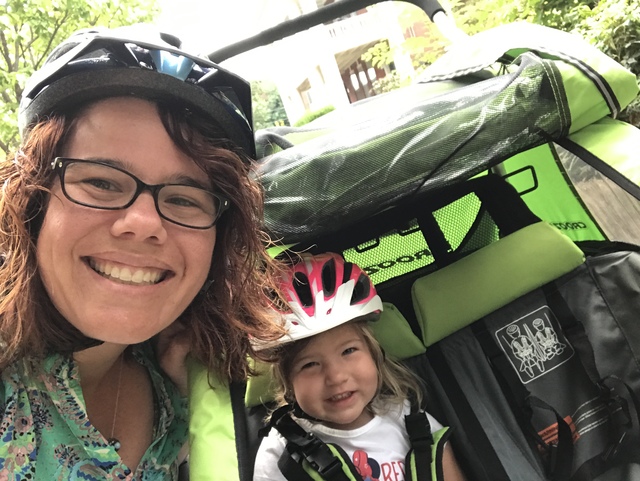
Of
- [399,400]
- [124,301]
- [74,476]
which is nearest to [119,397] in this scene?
[74,476]

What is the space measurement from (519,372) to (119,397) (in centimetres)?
106

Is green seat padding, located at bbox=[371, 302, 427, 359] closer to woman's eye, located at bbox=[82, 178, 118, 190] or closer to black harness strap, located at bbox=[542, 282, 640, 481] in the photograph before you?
black harness strap, located at bbox=[542, 282, 640, 481]

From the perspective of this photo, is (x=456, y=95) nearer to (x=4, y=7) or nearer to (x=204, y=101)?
(x=204, y=101)

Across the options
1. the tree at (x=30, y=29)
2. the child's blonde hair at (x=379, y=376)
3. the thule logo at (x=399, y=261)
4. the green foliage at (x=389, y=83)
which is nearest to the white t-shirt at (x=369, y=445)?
the child's blonde hair at (x=379, y=376)

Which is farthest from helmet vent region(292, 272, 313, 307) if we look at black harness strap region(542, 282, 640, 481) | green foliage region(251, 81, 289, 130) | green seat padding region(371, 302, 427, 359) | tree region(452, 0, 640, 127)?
green foliage region(251, 81, 289, 130)

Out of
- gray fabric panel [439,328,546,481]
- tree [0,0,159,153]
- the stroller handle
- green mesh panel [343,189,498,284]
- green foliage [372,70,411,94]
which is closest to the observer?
gray fabric panel [439,328,546,481]

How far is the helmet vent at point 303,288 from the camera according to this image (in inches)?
54.3

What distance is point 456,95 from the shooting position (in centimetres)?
126

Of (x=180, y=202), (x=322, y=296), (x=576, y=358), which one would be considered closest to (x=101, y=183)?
(x=180, y=202)

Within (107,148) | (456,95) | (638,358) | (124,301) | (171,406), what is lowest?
(638,358)

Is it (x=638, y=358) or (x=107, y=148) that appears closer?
(x=107, y=148)

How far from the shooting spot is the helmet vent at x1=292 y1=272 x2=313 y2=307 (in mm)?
1379

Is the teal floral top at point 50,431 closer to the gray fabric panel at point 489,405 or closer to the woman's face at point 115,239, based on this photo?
the woman's face at point 115,239

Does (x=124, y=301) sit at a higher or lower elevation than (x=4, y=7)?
lower
